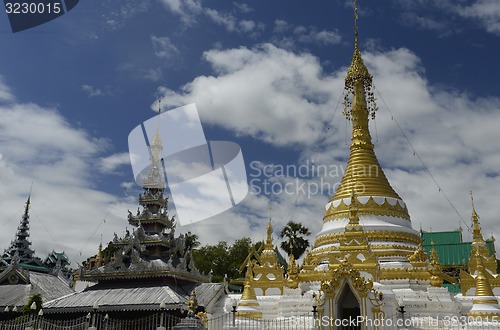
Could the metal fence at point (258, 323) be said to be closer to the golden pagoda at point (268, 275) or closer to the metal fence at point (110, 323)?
the golden pagoda at point (268, 275)

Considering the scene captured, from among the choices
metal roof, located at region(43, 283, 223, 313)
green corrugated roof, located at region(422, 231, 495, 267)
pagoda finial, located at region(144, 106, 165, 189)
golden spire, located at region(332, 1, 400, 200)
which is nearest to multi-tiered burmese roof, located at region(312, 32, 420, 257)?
golden spire, located at region(332, 1, 400, 200)

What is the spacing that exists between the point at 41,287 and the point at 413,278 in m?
24.4

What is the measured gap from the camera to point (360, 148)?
31.5 metres


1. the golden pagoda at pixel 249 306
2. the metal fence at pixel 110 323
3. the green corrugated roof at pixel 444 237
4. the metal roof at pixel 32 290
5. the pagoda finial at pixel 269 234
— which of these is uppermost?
the green corrugated roof at pixel 444 237

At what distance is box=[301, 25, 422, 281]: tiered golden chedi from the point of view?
24562mm

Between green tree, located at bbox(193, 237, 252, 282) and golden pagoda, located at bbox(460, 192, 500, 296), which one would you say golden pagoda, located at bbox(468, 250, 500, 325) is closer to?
golden pagoda, located at bbox(460, 192, 500, 296)

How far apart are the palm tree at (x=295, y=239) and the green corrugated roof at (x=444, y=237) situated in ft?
47.2

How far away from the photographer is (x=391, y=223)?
27469 mm

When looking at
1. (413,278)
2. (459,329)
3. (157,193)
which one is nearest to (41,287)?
(157,193)

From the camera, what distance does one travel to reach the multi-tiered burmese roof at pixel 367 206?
2656 centimetres

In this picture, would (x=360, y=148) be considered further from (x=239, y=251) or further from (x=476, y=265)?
(x=239, y=251)

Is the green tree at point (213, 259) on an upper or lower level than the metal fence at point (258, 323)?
upper

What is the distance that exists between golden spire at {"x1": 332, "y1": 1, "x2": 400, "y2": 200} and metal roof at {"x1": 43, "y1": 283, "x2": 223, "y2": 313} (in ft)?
32.0

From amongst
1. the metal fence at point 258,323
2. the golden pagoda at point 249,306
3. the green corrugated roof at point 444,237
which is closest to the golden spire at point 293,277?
the golden pagoda at point 249,306
